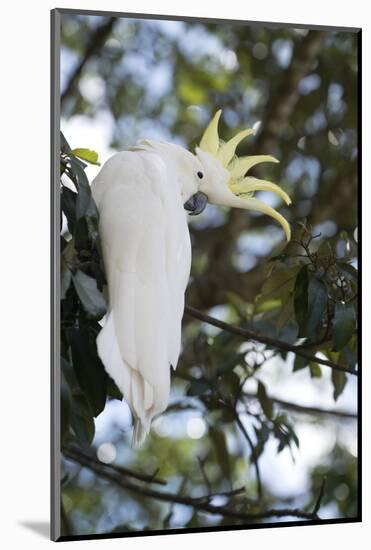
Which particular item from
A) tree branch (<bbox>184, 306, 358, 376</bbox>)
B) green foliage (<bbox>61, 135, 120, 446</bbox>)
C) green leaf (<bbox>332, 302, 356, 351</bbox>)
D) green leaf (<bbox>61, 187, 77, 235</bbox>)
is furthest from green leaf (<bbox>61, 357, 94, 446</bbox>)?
green leaf (<bbox>332, 302, 356, 351</bbox>)

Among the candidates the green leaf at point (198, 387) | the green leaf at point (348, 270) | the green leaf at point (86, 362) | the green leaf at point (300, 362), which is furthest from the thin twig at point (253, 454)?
the green leaf at point (86, 362)

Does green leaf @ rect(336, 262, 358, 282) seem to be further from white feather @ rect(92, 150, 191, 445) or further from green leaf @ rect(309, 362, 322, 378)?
white feather @ rect(92, 150, 191, 445)

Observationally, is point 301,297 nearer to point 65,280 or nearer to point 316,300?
point 316,300

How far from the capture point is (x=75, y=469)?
289cm

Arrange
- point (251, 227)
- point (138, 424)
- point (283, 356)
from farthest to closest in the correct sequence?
point (251, 227)
point (283, 356)
point (138, 424)

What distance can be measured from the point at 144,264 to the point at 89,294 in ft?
0.64

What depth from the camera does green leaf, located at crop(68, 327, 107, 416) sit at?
104 inches

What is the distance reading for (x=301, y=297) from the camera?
9.75 ft

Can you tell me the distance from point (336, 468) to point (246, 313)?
0.57 meters

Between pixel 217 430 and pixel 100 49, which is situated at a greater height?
pixel 100 49

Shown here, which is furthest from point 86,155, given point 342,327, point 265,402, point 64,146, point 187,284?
point 265,402

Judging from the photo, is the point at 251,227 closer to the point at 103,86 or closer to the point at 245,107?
the point at 245,107

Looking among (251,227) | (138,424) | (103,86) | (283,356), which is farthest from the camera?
(251,227)

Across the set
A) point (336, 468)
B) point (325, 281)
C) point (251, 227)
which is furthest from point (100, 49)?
point (336, 468)
